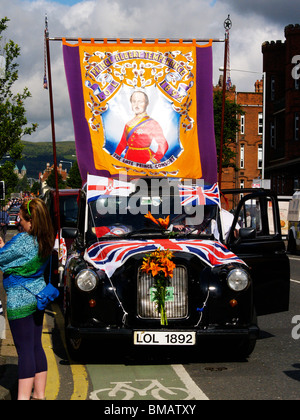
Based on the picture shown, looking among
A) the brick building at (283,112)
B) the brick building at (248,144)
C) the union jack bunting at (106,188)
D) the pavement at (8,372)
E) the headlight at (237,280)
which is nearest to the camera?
the pavement at (8,372)

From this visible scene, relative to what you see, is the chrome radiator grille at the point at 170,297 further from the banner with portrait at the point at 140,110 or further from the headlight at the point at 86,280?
the banner with portrait at the point at 140,110

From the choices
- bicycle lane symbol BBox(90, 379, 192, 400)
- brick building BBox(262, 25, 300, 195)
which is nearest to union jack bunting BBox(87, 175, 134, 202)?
bicycle lane symbol BBox(90, 379, 192, 400)

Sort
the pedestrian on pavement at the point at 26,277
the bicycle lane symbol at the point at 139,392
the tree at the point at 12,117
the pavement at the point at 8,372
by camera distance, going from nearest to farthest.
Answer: the pedestrian on pavement at the point at 26,277, the pavement at the point at 8,372, the bicycle lane symbol at the point at 139,392, the tree at the point at 12,117

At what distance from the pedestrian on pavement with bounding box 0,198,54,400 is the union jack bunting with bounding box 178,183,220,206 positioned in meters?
3.60

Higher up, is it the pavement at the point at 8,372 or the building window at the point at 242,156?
the building window at the point at 242,156

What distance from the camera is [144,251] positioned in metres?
7.74

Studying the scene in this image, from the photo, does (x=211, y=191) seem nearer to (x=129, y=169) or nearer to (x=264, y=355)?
(x=129, y=169)

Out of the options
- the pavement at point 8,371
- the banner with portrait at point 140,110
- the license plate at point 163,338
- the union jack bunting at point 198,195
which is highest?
the banner with portrait at point 140,110

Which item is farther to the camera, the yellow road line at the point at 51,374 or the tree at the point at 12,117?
the tree at the point at 12,117

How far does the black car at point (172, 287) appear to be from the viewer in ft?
24.4

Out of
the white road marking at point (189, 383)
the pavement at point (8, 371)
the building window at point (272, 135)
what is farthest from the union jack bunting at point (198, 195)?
the building window at point (272, 135)

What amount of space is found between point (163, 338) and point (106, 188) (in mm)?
2453

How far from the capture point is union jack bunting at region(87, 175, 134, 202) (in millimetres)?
8945

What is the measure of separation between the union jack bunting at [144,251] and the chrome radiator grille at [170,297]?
33cm
